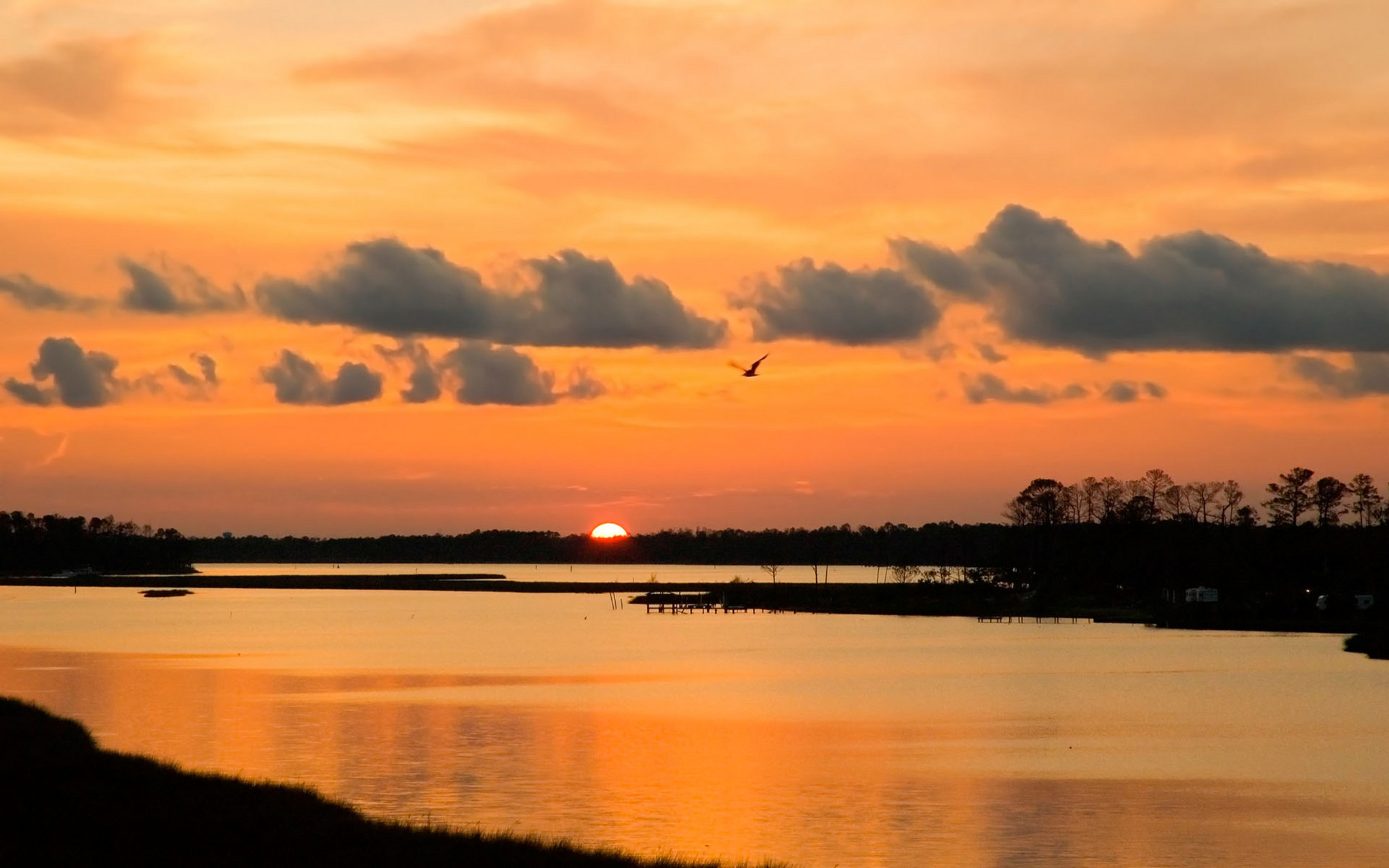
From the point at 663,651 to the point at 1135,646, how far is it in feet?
135

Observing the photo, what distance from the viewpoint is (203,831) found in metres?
30.1

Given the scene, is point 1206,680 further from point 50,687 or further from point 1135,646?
point 50,687

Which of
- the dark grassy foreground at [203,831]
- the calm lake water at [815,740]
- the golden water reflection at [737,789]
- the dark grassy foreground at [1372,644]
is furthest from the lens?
the dark grassy foreground at [1372,644]

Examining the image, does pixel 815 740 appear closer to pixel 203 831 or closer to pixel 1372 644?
pixel 203 831

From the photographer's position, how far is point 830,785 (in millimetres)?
50938

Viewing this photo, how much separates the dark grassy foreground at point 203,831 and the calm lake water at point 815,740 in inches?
274

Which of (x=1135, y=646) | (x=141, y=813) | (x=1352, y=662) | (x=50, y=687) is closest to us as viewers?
(x=141, y=813)

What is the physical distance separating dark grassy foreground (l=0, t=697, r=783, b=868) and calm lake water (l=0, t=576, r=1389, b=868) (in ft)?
22.8

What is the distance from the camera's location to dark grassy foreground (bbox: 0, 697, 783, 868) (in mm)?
28172

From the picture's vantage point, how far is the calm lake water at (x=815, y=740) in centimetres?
4162

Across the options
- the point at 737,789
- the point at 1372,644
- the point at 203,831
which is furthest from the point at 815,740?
the point at 1372,644

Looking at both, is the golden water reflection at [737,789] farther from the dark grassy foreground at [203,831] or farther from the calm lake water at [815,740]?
the dark grassy foreground at [203,831]

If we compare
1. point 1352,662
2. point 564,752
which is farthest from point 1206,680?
point 564,752

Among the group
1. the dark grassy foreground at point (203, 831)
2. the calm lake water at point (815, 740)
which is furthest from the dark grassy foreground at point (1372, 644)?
the dark grassy foreground at point (203, 831)
